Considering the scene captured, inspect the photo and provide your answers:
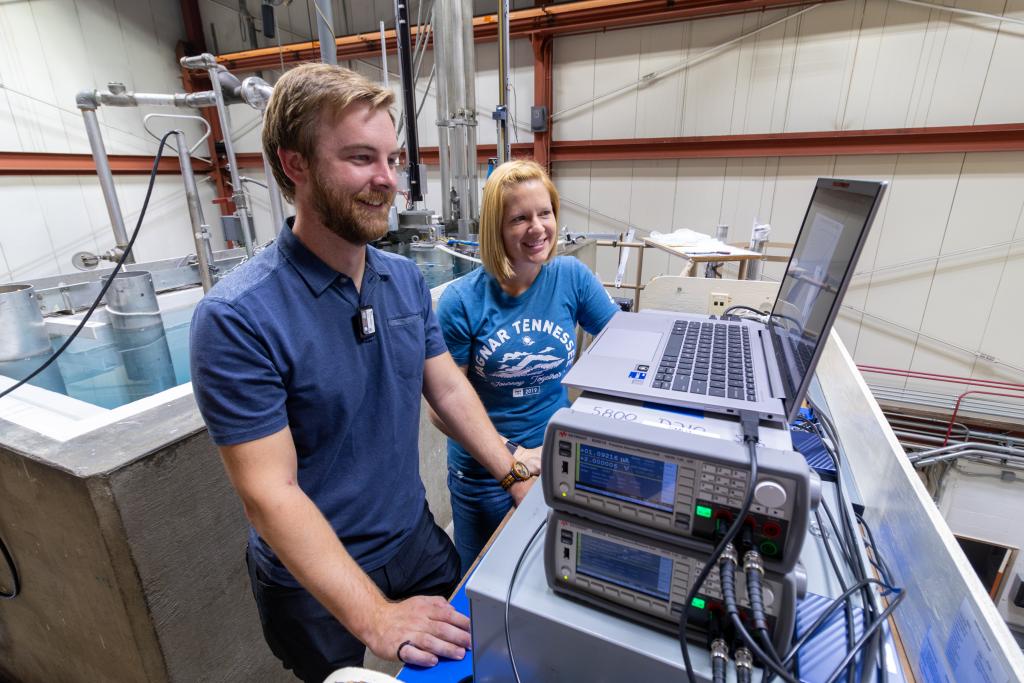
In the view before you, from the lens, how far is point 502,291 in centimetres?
110

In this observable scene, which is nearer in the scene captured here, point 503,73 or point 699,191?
point 503,73

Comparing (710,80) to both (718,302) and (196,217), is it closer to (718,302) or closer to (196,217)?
(718,302)

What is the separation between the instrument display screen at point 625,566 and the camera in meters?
0.46

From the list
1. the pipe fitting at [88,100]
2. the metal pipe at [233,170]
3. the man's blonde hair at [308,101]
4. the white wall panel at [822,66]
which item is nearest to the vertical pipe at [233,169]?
the metal pipe at [233,170]

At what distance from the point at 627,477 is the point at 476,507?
0.80 metres

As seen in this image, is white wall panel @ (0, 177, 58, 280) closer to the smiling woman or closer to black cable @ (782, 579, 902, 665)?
the smiling woman

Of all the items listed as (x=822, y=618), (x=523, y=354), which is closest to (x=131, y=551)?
(x=523, y=354)

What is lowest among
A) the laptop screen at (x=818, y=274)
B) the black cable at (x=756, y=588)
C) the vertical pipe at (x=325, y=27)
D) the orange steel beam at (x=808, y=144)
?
the black cable at (x=756, y=588)

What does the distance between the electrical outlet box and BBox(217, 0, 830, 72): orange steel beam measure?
2630mm

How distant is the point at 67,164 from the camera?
3.68 meters

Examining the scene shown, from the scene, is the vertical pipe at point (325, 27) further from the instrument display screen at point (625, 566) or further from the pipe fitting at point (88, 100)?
the instrument display screen at point (625, 566)

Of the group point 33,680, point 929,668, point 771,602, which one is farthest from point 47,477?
point 929,668

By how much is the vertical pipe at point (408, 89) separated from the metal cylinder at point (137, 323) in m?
1.09

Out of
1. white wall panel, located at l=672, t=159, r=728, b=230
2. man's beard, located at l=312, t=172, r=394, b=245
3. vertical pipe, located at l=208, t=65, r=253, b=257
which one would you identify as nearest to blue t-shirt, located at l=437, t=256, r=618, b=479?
man's beard, located at l=312, t=172, r=394, b=245
